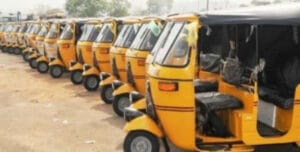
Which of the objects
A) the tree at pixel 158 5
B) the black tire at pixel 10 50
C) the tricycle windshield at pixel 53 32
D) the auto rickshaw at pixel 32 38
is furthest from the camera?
the tree at pixel 158 5

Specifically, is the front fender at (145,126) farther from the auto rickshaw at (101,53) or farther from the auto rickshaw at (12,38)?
the auto rickshaw at (12,38)

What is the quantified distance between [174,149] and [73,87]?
7702 mm

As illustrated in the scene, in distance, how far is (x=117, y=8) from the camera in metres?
59.6

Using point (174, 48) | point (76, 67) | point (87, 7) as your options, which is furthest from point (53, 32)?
point (87, 7)

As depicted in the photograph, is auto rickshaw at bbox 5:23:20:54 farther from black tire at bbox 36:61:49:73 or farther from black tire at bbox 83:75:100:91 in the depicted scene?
black tire at bbox 83:75:100:91

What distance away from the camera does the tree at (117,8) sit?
57.6 metres

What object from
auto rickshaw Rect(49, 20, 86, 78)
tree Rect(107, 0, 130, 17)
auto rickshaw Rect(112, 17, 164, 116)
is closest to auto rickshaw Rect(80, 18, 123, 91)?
auto rickshaw Rect(112, 17, 164, 116)

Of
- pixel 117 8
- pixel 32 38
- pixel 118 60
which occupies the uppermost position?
pixel 117 8

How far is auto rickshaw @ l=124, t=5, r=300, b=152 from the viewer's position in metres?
6.51

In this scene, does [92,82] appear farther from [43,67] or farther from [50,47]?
[43,67]

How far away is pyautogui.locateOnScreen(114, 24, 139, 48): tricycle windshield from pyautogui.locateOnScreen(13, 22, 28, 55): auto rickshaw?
1466cm

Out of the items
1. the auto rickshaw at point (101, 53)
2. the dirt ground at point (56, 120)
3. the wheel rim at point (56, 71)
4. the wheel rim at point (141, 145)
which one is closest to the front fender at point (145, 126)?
the wheel rim at point (141, 145)

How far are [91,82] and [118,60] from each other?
2.26m

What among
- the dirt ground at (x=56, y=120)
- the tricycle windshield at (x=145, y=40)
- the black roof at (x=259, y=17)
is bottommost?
the dirt ground at (x=56, y=120)
